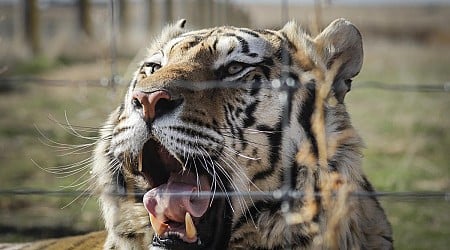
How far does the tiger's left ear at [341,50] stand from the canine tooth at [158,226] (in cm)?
73

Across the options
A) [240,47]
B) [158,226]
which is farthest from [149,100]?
[240,47]

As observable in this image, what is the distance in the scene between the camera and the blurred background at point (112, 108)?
430 centimetres

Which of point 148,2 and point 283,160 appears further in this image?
point 148,2

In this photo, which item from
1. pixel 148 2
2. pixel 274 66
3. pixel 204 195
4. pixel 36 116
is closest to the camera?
pixel 204 195

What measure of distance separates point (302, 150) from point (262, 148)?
125 millimetres

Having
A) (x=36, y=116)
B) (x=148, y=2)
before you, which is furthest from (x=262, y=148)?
(x=148, y=2)

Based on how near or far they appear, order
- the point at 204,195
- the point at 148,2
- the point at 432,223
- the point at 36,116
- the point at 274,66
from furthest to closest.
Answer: the point at 148,2 < the point at 36,116 < the point at 432,223 < the point at 274,66 < the point at 204,195

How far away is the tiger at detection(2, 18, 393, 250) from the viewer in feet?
9.13

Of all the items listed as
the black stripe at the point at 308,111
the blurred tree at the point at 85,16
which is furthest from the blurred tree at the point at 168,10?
the black stripe at the point at 308,111

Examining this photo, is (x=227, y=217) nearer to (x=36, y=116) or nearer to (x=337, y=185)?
(x=337, y=185)

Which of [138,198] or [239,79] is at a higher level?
[239,79]

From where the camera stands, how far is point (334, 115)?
2969 millimetres

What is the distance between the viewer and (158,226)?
2.79m

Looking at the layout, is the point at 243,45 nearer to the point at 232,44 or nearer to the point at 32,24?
the point at 232,44
